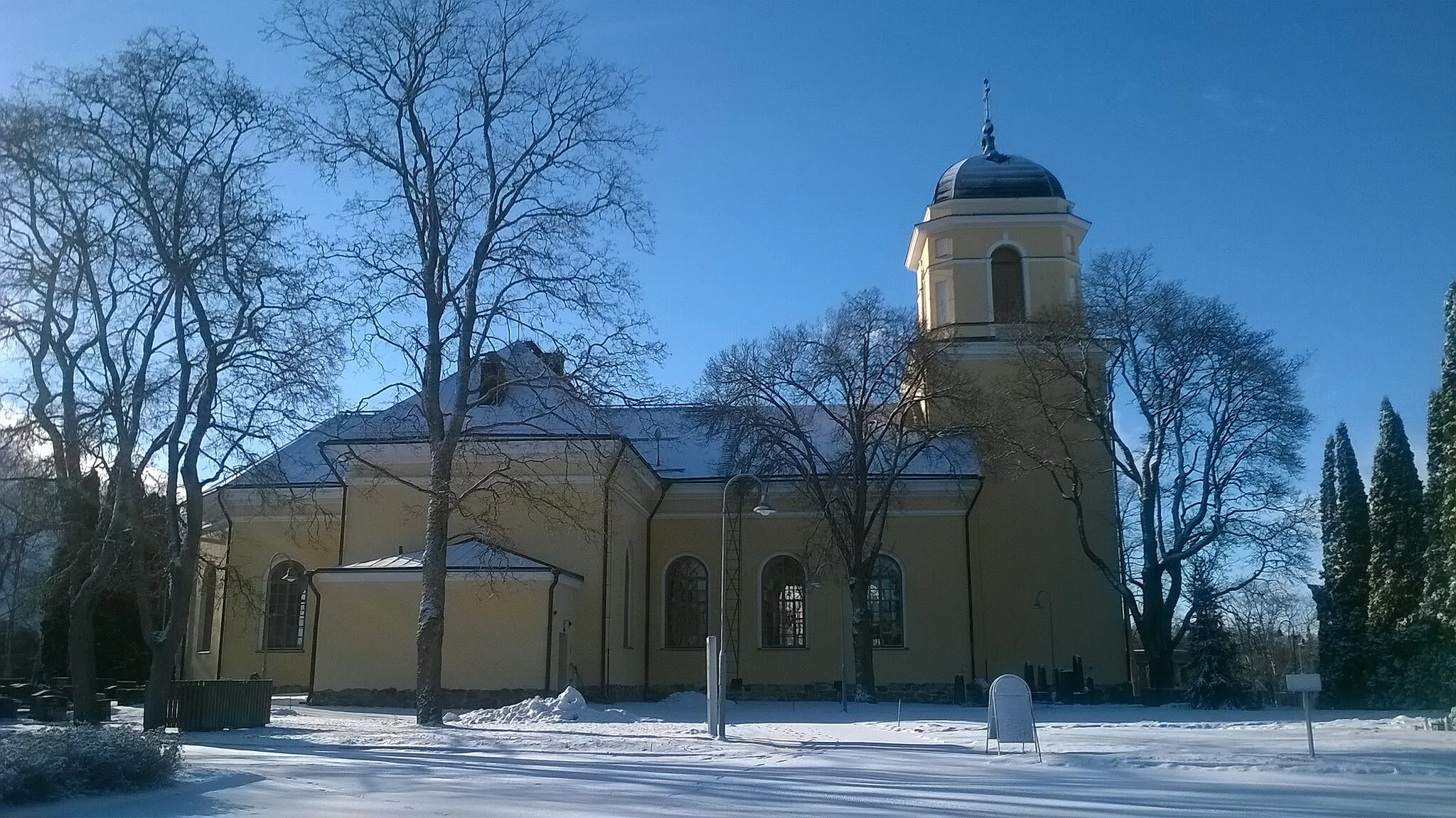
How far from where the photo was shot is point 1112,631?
35344 millimetres

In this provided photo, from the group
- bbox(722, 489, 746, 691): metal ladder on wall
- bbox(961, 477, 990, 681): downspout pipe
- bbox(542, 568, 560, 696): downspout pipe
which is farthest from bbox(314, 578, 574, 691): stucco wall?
bbox(961, 477, 990, 681): downspout pipe

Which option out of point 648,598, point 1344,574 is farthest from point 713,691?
point 1344,574

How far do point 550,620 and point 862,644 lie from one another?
340 inches

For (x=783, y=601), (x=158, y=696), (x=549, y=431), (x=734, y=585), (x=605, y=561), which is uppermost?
(x=549, y=431)

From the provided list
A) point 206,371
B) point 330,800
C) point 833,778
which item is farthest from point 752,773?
point 206,371

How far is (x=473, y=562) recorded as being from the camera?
2789 centimetres

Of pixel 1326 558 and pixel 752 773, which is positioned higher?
pixel 1326 558

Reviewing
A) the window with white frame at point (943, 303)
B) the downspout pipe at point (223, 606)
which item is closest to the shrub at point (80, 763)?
the downspout pipe at point (223, 606)

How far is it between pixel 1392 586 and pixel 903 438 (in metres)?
13.5

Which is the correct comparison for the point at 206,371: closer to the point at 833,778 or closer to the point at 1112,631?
the point at 833,778

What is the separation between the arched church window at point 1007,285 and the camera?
3766 cm

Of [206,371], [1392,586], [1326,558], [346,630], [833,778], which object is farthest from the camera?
[1326,558]

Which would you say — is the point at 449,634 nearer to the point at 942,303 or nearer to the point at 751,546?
the point at 751,546

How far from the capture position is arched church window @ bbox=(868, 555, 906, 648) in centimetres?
3494
